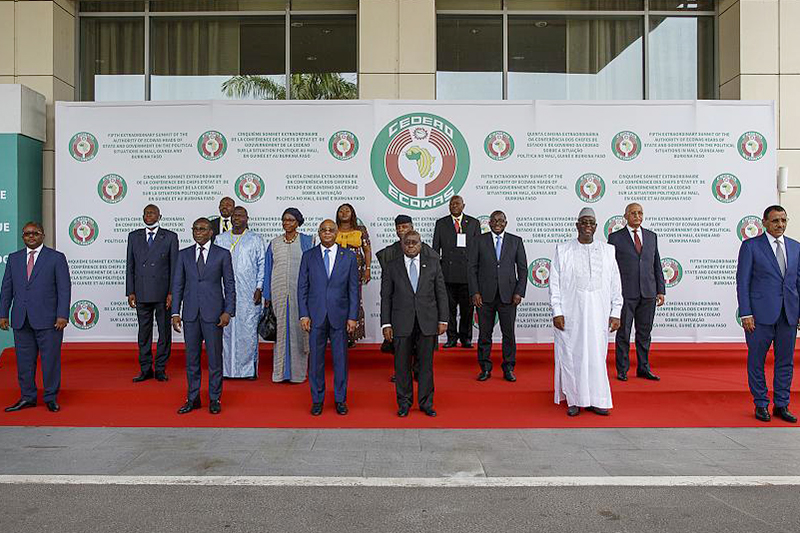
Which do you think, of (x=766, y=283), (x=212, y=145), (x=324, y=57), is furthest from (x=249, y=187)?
(x=766, y=283)

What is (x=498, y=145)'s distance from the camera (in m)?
8.76

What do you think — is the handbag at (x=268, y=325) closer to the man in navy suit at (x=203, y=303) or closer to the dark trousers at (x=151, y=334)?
the man in navy suit at (x=203, y=303)

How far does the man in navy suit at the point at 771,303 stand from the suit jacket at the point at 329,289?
12.9 feet

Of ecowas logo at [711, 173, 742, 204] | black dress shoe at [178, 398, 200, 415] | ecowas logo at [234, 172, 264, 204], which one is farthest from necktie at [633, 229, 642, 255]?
black dress shoe at [178, 398, 200, 415]

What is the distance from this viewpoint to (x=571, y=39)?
10.6m

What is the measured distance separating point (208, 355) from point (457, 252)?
322cm

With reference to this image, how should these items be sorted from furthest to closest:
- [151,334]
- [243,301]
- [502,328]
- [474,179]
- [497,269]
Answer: [474,179], [243,301], [151,334], [502,328], [497,269]

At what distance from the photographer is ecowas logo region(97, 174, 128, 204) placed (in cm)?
882

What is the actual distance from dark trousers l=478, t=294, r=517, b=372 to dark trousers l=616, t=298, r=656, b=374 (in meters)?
1.26

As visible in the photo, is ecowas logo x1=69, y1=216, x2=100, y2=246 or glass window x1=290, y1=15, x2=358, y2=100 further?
glass window x1=290, y1=15, x2=358, y2=100

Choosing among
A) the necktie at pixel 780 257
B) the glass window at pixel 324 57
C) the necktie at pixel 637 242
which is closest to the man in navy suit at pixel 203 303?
the glass window at pixel 324 57

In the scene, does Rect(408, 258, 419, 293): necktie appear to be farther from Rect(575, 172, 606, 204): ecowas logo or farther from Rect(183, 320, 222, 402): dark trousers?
Rect(575, 172, 606, 204): ecowas logo

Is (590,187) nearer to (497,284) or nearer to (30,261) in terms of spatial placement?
(497,284)

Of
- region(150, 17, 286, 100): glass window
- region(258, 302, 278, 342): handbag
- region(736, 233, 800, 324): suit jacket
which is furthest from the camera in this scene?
region(150, 17, 286, 100): glass window
